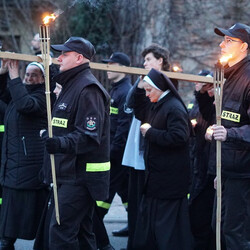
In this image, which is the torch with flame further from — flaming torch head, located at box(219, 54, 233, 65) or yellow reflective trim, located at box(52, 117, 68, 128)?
flaming torch head, located at box(219, 54, 233, 65)

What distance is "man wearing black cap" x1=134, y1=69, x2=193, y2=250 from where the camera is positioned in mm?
5656

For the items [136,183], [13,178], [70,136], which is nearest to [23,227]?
[13,178]

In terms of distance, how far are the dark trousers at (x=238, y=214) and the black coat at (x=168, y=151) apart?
852 mm

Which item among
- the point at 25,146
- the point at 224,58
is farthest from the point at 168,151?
the point at 25,146

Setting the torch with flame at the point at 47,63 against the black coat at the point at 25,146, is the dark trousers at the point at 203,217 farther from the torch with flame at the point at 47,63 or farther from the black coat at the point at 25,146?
the torch with flame at the point at 47,63

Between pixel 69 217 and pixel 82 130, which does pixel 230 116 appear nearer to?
pixel 82 130

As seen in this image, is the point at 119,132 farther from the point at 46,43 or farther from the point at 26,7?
the point at 26,7

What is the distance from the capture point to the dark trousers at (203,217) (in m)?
6.24

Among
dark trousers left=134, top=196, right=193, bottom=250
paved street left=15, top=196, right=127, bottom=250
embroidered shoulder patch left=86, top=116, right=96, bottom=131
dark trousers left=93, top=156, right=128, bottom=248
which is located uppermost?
embroidered shoulder patch left=86, top=116, right=96, bottom=131

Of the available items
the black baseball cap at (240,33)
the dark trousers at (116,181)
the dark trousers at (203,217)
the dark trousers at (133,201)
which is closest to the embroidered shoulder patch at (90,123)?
the black baseball cap at (240,33)

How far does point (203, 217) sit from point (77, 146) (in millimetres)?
2029

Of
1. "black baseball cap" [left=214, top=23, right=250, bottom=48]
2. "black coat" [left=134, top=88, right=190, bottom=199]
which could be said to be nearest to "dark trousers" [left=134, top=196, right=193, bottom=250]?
"black coat" [left=134, top=88, right=190, bottom=199]

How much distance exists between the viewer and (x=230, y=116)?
4.91 metres

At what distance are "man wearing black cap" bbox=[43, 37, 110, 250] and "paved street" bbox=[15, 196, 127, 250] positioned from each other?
1893 mm
